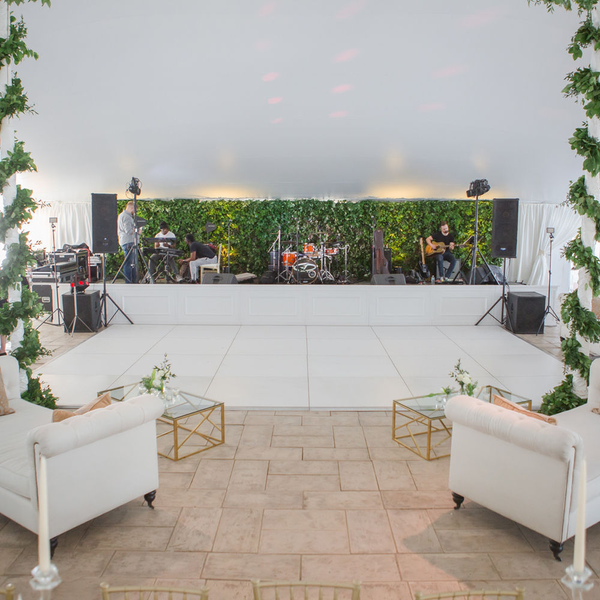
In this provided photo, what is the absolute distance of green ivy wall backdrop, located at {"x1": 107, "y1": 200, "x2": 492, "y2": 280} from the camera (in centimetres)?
1266

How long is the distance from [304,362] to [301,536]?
3563 mm

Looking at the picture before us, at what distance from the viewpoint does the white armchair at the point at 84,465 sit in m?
2.66

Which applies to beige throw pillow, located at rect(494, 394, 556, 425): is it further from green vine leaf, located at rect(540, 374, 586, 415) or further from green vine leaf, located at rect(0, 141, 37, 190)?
green vine leaf, located at rect(0, 141, 37, 190)

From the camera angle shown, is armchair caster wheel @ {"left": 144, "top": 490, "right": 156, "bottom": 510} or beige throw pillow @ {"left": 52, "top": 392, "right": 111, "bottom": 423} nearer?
beige throw pillow @ {"left": 52, "top": 392, "right": 111, "bottom": 423}

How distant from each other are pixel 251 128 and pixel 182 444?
598 cm

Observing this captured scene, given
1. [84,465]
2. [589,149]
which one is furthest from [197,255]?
[84,465]

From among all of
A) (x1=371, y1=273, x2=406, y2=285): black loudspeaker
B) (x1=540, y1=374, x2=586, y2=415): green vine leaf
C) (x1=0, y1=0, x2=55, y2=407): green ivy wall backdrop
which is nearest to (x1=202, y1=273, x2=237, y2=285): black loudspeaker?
(x1=371, y1=273, x2=406, y2=285): black loudspeaker

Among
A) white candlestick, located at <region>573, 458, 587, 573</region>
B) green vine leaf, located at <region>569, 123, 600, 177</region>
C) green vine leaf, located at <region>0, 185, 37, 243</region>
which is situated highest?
green vine leaf, located at <region>569, 123, 600, 177</region>

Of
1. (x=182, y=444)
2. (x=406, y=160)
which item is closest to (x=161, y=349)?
(x=182, y=444)

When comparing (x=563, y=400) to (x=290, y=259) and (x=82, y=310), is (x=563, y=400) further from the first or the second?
(x=290, y=259)

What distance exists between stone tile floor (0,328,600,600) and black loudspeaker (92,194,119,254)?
5456 mm

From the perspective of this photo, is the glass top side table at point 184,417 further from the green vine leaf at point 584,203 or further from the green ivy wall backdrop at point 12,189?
the green vine leaf at point 584,203

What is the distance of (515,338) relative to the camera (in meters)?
7.75

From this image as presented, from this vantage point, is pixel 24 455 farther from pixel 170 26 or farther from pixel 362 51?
pixel 362 51
